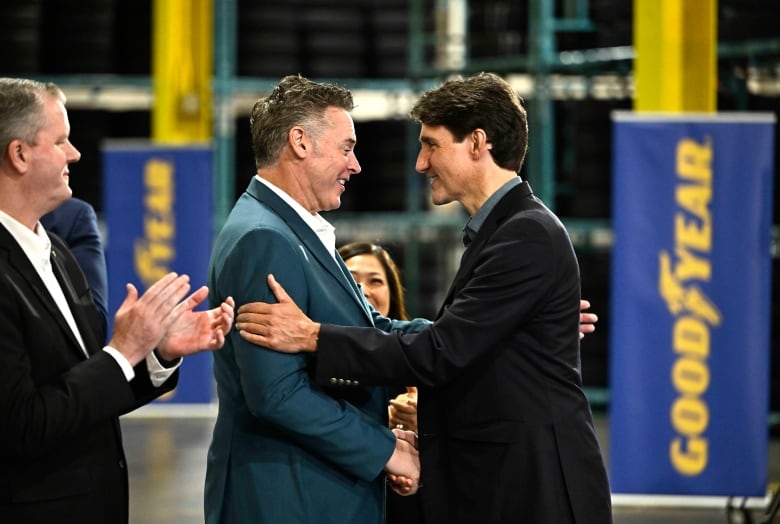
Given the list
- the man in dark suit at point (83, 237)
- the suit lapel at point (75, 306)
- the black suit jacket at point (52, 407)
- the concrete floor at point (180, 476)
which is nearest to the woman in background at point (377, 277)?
the man in dark suit at point (83, 237)

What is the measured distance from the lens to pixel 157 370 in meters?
2.51

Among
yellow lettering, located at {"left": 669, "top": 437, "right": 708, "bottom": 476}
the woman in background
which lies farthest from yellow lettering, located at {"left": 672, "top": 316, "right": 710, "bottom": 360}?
the woman in background

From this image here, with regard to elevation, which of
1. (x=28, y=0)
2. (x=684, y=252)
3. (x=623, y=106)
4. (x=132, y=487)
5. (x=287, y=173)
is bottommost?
(x=132, y=487)

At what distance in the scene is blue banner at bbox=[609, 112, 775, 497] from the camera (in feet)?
19.0

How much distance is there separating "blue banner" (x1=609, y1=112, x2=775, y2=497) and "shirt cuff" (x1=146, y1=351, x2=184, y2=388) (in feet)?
12.1

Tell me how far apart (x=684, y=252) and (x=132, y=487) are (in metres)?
3.25

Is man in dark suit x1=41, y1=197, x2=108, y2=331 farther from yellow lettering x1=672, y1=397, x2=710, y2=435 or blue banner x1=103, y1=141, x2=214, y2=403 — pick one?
blue banner x1=103, y1=141, x2=214, y2=403

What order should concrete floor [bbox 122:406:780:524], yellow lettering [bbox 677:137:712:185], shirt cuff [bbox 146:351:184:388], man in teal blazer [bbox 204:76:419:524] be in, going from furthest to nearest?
concrete floor [bbox 122:406:780:524]
yellow lettering [bbox 677:137:712:185]
man in teal blazer [bbox 204:76:419:524]
shirt cuff [bbox 146:351:184:388]

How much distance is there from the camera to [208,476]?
277 centimetres

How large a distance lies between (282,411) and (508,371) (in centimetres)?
53

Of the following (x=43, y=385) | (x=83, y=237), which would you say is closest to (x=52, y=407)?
(x=43, y=385)

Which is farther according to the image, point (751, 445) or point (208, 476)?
point (751, 445)

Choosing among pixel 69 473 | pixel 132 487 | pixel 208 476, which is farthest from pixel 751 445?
pixel 69 473

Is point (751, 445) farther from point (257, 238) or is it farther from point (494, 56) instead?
point (494, 56)
